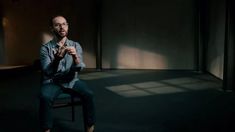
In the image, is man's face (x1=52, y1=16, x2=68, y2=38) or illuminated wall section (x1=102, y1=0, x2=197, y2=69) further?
illuminated wall section (x1=102, y1=0, x2=197, y2=69)

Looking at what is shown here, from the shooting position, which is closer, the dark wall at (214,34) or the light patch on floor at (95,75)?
the dark wall at (214,34)

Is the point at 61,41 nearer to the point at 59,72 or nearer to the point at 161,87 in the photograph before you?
the point at 59,72

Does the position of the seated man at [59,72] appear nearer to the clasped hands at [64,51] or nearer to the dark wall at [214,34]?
the clasped hands at [64,51]

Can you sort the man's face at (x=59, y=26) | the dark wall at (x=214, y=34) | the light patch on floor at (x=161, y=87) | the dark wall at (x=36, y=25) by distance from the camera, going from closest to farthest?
the man's face at (x=59, y=26) < the light patch on floor at (x=161, y=87) < the dark wall at (x=214, y=34) < the dark wall at (x=36, y=25)

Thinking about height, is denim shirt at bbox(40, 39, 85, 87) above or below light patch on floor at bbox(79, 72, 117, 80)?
above

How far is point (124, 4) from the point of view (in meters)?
8.08

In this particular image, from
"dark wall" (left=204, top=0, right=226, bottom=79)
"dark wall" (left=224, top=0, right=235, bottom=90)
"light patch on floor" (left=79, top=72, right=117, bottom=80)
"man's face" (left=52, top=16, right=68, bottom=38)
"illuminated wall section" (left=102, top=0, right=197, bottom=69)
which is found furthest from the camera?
"illuminated wall section" (left=102, top=0, right=197, bottom=69)

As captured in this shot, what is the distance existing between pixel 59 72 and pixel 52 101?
0.30m

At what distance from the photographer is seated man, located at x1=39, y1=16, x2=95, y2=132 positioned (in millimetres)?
2938

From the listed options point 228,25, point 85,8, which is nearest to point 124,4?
point 85,8

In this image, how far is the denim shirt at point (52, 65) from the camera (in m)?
3.04

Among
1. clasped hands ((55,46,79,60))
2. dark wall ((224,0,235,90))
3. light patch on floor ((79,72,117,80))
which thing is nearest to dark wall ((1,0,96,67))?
light patch on floor ((79,72,117,80))

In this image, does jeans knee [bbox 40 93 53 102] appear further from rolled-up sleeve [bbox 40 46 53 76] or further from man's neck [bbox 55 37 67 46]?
man's neck [bbox 55 37 67 46]

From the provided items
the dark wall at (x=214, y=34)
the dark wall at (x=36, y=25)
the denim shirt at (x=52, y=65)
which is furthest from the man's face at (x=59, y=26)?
the dark wall at (x=36, y=25)
